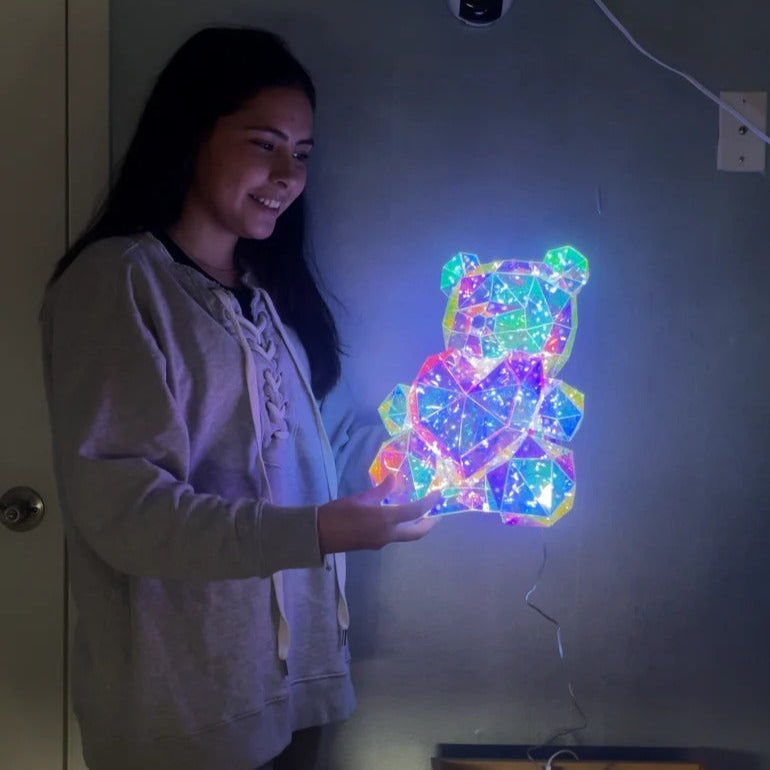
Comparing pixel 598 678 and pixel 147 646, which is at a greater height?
pixel 147 646

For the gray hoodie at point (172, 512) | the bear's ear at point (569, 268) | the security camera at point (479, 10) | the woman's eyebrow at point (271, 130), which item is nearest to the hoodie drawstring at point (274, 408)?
the gray hoodie at point (172, 512)

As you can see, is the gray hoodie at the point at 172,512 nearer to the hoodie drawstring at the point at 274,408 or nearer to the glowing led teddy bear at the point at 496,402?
the hoodie drawstring at the point at 274,408

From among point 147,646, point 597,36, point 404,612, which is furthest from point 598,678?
point 597,36

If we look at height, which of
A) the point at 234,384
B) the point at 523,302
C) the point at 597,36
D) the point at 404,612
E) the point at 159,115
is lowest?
the point at 404,612

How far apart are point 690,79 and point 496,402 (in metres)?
0.69

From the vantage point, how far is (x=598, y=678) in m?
1.44

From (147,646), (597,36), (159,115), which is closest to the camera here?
(147,646)

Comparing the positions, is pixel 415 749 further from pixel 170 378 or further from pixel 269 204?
pixel 269 204

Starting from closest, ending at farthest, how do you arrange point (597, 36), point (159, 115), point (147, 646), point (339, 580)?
1. point (147, 646)
2. point (159, 115)
3. point (339, 580)
4. point (597, 36)

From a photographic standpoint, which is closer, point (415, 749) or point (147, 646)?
point (147, 646)

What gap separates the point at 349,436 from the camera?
139 cm

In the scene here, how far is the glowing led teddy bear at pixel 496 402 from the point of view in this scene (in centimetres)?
115

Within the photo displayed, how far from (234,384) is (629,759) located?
3.26ft

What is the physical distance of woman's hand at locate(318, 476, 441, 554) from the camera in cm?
97
